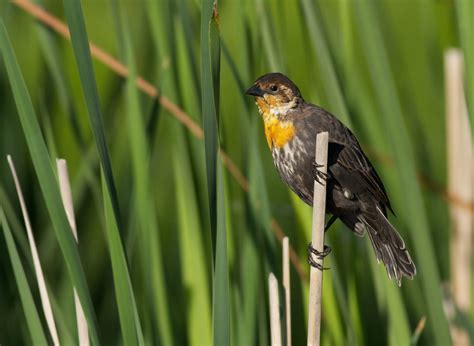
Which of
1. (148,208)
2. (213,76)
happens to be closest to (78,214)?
(148,208)

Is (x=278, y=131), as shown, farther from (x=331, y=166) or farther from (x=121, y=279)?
(x=121, y=279)

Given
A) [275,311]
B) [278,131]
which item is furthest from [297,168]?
[275,311]

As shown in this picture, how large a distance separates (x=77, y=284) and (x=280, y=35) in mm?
1043

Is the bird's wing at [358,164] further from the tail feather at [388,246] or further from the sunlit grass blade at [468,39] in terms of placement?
the sunlit grass blade at [468,39]

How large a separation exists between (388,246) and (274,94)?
0.44 m

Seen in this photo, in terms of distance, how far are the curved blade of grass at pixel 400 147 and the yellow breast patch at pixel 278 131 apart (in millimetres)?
228

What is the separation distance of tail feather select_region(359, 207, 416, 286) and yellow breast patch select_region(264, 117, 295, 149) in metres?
0.28

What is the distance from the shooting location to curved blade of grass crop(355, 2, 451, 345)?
1724mm

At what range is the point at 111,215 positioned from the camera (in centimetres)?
135

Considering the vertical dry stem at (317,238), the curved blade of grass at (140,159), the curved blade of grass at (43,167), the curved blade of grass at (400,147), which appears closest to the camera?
the curved blade of grass at (43,167)

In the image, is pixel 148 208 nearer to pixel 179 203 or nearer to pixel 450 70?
pixel 179 203

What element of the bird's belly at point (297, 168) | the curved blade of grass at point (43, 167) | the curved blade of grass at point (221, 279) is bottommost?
the curved blade of grass at point (221, 279)

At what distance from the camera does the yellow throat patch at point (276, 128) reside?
1.89m

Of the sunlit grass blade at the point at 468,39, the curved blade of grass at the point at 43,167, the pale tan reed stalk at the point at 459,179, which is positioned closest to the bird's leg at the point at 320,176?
the sunlit grass blade at the point at 468,39
